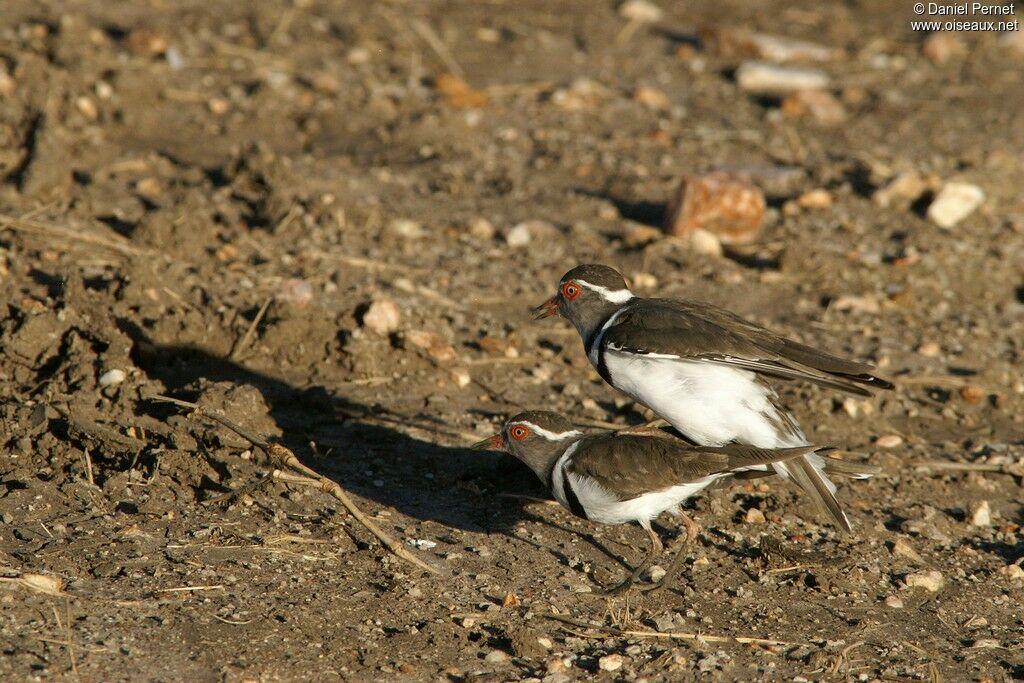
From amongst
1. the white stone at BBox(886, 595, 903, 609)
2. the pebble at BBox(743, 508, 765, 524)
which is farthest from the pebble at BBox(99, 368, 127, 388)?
the white stone at BBox(886, 595, 903, 609)

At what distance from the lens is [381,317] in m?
7.85

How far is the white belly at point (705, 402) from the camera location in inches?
251

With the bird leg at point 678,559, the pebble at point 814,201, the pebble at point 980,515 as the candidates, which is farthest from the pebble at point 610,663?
the pebble at point 814,201

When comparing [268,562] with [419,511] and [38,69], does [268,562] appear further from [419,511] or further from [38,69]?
[38,69]

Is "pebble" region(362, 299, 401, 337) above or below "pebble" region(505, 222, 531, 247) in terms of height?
above

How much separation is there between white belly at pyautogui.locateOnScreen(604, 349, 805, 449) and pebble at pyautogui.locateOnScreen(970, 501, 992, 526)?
3.79 feet

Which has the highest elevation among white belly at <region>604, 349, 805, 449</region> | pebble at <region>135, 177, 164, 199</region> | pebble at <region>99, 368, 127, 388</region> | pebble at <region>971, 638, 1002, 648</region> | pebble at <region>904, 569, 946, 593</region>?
white belly at <region>604, 349, 805, 449</region>

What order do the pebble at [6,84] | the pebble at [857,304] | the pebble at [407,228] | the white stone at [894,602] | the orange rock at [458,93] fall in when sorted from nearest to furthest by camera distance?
the white stone at [894,602] → the pebble at [857,304] → the pebble at [407,228] → the pebble at [6,84] → the orange rock at [458,93]

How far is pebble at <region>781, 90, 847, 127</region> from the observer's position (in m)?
11.7

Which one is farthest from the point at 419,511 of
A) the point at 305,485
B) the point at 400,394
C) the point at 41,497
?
the point at 41,497

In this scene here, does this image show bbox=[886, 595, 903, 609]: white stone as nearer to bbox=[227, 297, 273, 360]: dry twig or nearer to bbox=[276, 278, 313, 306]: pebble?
bbox=[227, 297, 273, 360]: dry twig

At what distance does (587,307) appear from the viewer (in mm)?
7121

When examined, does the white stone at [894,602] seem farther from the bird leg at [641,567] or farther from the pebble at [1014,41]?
the pebble at [1014,41]

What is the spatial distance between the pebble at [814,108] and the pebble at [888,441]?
16.1 feet
